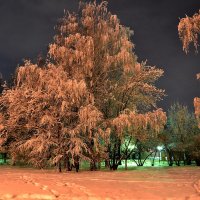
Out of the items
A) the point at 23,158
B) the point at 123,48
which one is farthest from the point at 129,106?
the point at 23,158

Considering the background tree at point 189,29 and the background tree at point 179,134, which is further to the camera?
the background tree at point 179,134

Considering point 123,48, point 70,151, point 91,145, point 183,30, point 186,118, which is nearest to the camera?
point 183,30

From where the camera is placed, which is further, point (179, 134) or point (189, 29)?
point (179, 134)

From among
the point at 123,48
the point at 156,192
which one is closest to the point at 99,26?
the point at 123,48

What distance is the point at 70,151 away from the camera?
1828 cm

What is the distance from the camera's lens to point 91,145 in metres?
20.0

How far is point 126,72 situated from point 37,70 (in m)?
5.58

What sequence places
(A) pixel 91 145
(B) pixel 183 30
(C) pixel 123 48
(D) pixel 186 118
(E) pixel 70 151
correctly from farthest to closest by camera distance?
(D) pixel 186 118 < (C) pixel 123 48 < (A) pixel 91 145 < (E) pixel 70 151 < (B) pixel 183 30

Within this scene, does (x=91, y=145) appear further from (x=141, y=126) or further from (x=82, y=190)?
(x=82, y=190)

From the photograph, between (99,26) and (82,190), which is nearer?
(82,190)

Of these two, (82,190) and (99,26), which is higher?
(99,26)

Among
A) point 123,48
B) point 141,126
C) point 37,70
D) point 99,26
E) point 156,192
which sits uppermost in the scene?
point 99,26

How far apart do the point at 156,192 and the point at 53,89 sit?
35.5 feet

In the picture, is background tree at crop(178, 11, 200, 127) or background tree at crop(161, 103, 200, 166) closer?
background tree at crop(178, 11, 200, 127)
